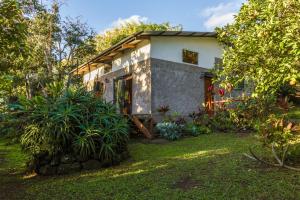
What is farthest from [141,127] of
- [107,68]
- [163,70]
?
[107,68]

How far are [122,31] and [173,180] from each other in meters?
35.2

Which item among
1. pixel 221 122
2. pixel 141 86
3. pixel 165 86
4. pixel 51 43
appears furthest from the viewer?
pixel 51 43

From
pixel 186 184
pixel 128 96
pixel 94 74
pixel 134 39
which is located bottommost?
pixel 186 184

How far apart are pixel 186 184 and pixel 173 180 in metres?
0.35

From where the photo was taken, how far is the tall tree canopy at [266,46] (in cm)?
442

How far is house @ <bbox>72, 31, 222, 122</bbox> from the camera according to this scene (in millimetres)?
13922

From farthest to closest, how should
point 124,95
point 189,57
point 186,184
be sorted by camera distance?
1. point 124,95
2. point 189,57
3. point 186,184

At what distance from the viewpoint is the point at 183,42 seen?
600 inches

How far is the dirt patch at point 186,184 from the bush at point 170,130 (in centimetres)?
529

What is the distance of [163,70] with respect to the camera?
14234 mm

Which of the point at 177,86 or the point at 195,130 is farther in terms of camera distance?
the point at 177,86

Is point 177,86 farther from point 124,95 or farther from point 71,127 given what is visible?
point 71,127

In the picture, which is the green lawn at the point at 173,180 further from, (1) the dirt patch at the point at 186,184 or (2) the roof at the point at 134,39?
(2) the roof at the point at 134,39

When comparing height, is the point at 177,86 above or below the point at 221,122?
above
